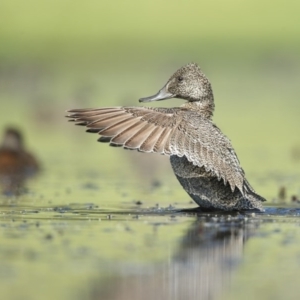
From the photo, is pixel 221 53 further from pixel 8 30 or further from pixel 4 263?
pixel 4 263

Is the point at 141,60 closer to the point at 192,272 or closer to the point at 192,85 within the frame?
the point at 192,85

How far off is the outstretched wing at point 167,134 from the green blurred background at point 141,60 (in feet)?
17.5

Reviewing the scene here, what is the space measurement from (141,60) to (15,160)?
14.9 m

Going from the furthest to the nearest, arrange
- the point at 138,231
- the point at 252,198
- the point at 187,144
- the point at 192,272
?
1. the point at 252,198
2. the point at 187,144
3. the point at 138,231
4. the point at 192,272

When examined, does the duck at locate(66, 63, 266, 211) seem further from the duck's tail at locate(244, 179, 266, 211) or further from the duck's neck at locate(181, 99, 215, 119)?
the duck's neck at locate(181, 99, 215, 119)

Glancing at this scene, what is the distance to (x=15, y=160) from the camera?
12805mm

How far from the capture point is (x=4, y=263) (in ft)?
21.2

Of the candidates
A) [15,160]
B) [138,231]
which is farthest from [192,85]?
[15,160]

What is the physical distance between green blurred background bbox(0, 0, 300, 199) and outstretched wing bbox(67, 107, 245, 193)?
534 cm

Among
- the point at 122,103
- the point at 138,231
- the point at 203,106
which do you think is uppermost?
the point at 122,103

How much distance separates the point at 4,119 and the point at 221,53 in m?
11.6

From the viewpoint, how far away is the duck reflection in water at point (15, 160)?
1205 cm

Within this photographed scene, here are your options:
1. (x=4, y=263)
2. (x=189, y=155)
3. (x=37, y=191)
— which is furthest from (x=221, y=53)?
(x=4, y=263)

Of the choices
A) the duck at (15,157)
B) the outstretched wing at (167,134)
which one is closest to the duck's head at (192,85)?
the outstretched wing at (167,134)
